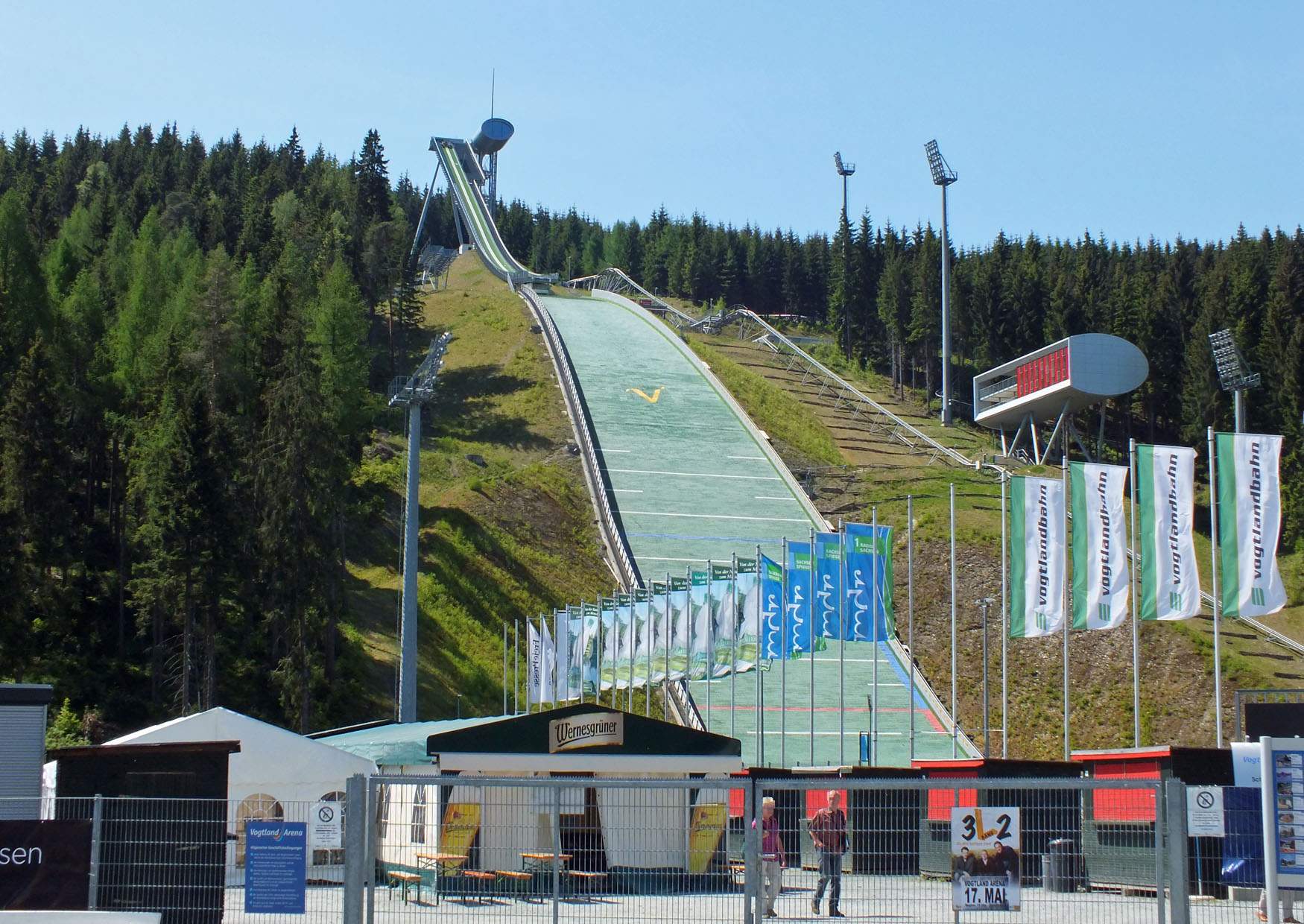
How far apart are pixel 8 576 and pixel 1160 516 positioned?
26.8 meters

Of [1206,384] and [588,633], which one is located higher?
[1206,384]

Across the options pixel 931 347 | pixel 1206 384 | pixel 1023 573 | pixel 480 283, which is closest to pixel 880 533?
pixel 1023 573

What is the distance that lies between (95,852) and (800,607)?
23.3 meters

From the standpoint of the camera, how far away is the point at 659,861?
1505cm

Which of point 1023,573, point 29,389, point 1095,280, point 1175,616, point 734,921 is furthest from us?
point 1095,280

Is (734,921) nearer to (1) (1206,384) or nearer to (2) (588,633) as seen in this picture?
(2) (588,633)

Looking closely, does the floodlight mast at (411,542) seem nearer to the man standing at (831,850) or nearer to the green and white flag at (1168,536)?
the green and white flag at (1168,536)

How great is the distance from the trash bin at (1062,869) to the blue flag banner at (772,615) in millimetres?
19212

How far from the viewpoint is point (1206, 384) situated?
262 feet

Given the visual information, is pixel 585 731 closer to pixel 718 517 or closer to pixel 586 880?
pixel 586 880

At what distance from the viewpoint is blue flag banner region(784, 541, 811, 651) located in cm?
3556

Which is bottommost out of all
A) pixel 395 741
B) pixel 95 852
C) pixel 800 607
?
pixel 95 852

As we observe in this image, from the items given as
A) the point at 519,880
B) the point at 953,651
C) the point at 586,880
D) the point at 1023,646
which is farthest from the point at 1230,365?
the point at 519,880

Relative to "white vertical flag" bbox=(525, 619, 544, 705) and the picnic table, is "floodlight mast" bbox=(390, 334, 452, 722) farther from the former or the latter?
the picnic table
